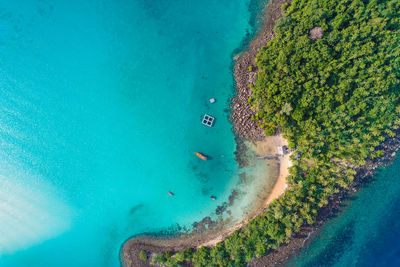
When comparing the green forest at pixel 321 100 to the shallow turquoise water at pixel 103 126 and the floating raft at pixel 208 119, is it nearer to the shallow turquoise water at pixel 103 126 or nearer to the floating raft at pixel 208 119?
the shallow turquoise water at pixel 103 126

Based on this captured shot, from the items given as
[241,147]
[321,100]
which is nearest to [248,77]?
[321,100]

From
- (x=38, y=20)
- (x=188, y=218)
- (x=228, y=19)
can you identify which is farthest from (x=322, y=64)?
(x=38, y=20)

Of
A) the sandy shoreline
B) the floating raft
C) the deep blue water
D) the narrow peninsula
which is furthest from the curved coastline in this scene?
the deep blue water

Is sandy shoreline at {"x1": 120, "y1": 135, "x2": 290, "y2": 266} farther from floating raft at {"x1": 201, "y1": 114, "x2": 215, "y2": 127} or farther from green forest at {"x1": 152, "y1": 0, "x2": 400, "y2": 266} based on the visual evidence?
floating raft at {"x1": 201, "y1": 114, "x2": 215, "y2": 127}

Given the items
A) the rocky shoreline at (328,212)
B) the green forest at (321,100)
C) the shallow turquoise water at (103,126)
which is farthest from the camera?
the shallow turquoise water at (103,126)

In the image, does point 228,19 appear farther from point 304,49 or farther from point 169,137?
point 169,137

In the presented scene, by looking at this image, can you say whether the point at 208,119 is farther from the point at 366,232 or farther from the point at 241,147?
the point at 366,232

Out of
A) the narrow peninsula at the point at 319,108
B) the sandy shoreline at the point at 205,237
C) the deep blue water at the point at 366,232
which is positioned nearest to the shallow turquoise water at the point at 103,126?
the sandy shoreline at the point at 205,237
